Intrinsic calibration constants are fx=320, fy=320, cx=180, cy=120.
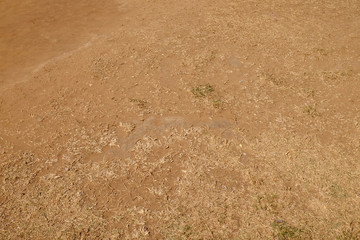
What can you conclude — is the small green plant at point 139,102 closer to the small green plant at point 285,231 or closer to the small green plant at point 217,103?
the small green plant at point 217,103

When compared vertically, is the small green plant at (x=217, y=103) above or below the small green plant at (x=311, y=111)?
above

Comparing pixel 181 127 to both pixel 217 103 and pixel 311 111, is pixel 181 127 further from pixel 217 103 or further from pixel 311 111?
pixel 311 111

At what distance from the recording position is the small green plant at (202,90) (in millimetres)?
4539

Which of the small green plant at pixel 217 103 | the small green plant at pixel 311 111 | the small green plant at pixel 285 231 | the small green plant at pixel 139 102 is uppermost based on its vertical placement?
the small green plant at pixel 139 102

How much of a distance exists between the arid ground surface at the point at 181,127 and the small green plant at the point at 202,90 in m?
0.02

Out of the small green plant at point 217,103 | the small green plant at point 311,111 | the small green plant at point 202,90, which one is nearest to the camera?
the small green plant at point 311,111

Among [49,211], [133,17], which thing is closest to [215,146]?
[49,211]

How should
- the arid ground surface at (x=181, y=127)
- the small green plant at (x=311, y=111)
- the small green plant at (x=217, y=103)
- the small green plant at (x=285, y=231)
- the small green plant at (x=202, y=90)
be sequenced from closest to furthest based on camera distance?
the small green plant at (x=285, y=231) → the arid ground surface at (x=181, y=127) → the small green plant at (x=311, y=111) → the small green plant at (x=217, y=103) → the small green plant at (x=202, y=90)

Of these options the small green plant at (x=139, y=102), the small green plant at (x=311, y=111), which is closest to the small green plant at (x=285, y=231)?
the small green plant at (x=311, y=111)

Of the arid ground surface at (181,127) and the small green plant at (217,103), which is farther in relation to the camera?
the small green plant at (217,103)

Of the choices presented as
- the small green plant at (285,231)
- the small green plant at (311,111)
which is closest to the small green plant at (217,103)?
the small green plant at (311,111)

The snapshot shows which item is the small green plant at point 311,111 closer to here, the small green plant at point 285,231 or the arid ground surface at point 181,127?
the arid ground surface at point 181,127

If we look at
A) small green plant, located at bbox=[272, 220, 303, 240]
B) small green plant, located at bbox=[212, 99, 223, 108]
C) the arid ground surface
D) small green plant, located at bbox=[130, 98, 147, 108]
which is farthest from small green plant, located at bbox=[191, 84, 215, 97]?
small green plant, located at bbox=[272, 220, 303, 240]

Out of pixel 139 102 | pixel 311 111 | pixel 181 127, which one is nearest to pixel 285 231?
pixel 181 127
